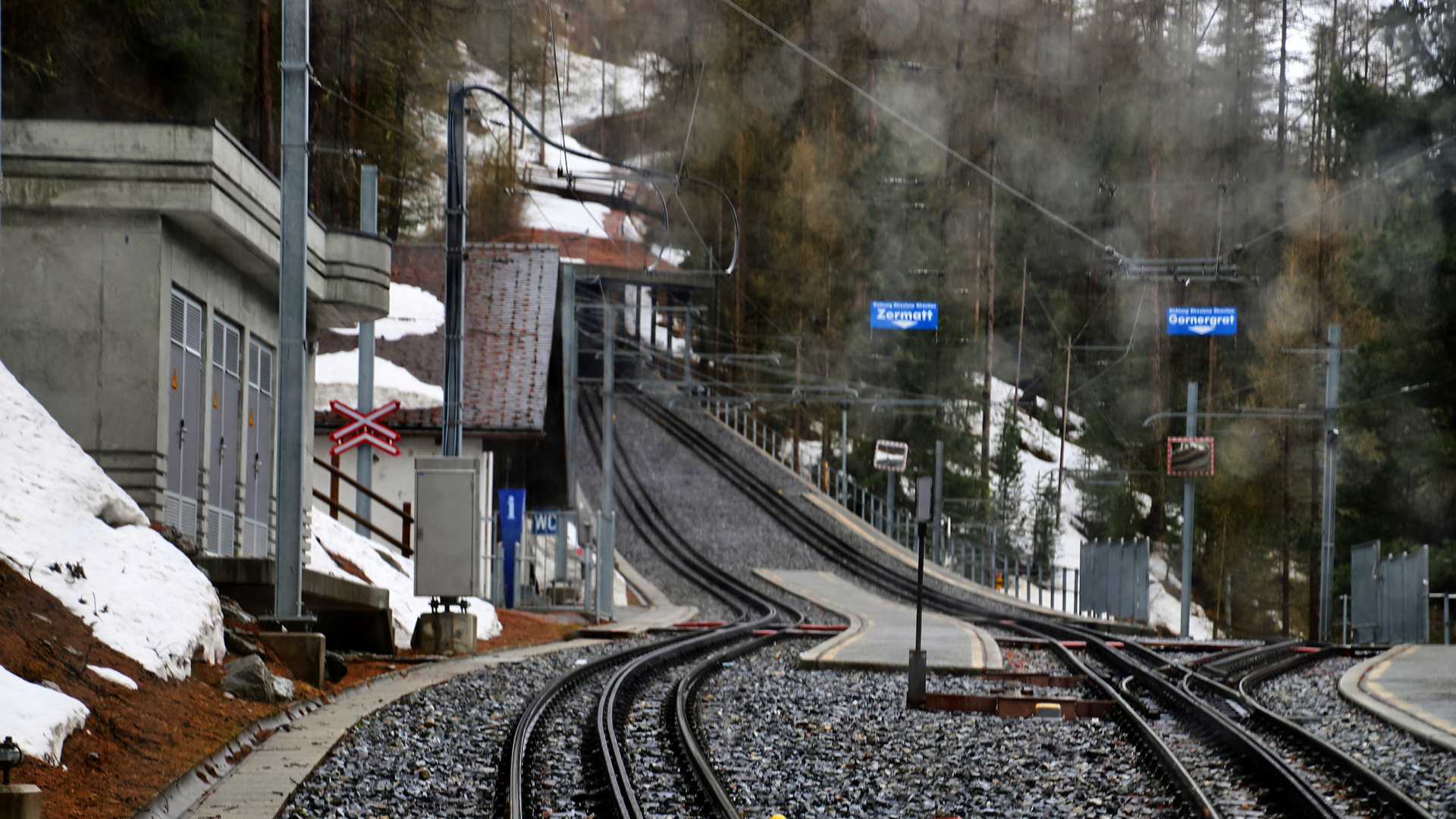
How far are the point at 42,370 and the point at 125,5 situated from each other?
1575cm

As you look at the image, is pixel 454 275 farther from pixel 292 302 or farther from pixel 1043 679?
pixel 1043 679

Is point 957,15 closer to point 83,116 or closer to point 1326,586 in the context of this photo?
point 1326,586

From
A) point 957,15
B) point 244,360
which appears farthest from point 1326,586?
point 957,15

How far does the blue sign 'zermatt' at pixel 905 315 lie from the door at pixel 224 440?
95.7 feet

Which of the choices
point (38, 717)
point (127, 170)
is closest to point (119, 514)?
point (127, 170)

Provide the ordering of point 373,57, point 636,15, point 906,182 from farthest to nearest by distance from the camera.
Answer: point 636,15
point 906,182
point 373,57

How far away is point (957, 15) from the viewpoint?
242 ft

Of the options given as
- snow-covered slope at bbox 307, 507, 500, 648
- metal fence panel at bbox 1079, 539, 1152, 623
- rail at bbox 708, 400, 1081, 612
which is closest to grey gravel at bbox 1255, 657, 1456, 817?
snow-covered slope at bbox 307, 507, 500, 648

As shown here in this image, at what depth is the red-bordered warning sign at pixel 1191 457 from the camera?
3969 cm

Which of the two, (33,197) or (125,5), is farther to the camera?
(125,5)

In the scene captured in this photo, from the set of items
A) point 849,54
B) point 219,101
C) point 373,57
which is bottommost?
point 219,101

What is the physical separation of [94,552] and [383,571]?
1214cm

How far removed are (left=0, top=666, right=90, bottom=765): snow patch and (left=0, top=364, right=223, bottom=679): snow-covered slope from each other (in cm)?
217

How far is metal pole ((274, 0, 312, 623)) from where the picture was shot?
49.3ft
